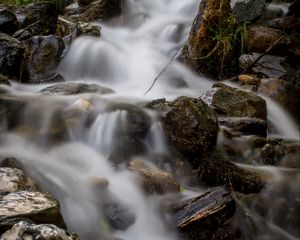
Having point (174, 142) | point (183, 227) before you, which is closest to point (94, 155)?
point (174, 142)

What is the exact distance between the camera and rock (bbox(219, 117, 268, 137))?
222 inches

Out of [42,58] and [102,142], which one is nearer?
[102,142]

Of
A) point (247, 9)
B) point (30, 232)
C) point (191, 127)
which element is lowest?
point (191, 127)

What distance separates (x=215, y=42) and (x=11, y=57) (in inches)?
140

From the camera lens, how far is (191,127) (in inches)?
194

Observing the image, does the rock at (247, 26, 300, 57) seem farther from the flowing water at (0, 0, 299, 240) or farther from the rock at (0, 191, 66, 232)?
the rock at (0, 191, 66, 232)

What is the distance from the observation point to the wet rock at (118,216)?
3.78 m

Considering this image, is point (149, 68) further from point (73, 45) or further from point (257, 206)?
point (257, 206)

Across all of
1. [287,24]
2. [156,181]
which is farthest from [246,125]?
[287,24]

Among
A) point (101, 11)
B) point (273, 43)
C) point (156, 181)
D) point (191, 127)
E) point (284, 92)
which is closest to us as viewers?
point (156, 181)

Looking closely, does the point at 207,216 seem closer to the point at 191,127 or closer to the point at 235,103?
the point at 191,127

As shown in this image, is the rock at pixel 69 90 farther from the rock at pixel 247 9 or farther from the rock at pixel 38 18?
the rock at pixel 247 9

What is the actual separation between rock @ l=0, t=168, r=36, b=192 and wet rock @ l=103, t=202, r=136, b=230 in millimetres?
710

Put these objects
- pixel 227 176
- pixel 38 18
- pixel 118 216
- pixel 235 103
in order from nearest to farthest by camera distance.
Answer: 1. pixel 118 216
2. pixel 227 176
3. pixel 235 103
4. pixel 38 18
